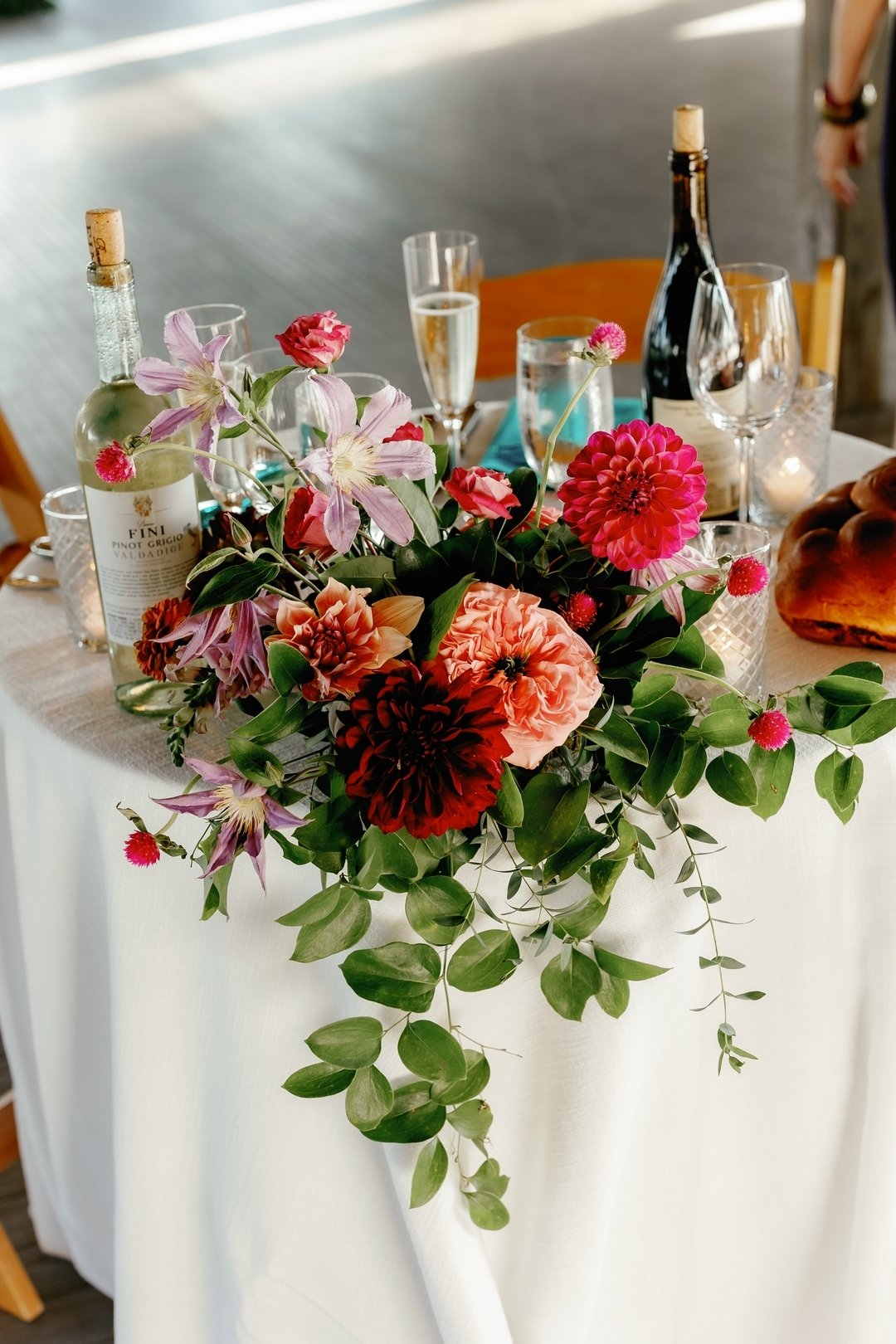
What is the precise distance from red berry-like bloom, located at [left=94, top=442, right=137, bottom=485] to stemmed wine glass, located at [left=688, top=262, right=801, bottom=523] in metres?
0.60

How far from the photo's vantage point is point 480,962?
0.89 metres

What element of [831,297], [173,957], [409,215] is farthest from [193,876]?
[409,215]

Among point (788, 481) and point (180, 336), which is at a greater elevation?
point (180, 336)

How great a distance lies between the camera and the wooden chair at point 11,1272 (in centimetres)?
156

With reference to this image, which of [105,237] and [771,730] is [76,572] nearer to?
[105,237]

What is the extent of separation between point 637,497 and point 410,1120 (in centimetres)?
45

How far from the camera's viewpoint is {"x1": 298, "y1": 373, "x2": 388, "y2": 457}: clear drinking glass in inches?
44.9

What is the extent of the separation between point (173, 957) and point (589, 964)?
1.07 ft

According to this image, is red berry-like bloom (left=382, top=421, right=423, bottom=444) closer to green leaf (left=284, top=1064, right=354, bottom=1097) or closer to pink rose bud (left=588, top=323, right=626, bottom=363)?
pink rose bud (left=588, top=323, right=626, bottom=363)

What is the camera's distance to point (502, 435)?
5.13ft

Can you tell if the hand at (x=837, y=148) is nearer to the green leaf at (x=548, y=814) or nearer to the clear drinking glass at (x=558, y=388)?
the clear drinking glass at (x=558, y=388)

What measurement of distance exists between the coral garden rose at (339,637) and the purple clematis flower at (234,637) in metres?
0.02

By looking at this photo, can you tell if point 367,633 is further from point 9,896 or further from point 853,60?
point 853,60

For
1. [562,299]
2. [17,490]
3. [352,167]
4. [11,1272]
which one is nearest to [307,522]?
[11,1272]
